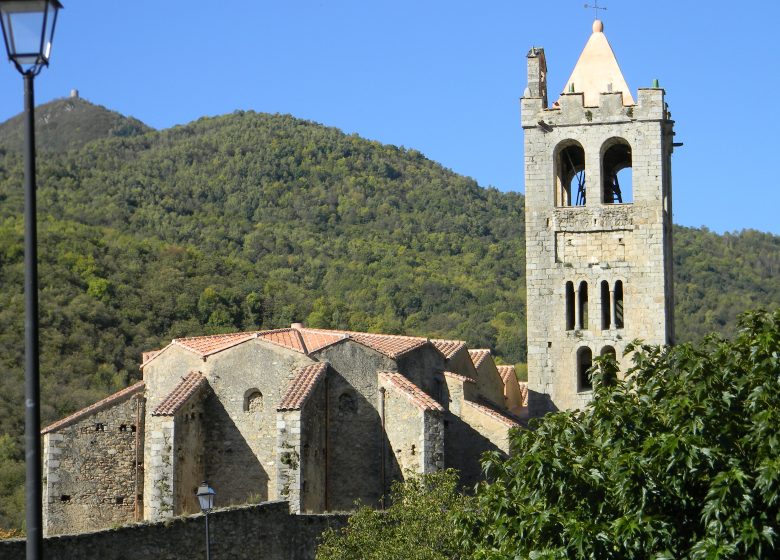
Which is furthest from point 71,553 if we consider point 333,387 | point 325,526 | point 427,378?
point 427,378

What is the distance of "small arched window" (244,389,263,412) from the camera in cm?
3084

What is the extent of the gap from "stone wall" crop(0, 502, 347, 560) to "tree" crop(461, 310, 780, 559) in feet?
26.5

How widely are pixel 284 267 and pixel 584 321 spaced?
38.3 metres

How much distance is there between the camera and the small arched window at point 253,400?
3084cm

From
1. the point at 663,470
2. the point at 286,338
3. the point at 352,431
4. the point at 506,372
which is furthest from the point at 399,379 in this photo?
the point at 663,470

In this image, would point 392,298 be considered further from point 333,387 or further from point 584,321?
point 333,387

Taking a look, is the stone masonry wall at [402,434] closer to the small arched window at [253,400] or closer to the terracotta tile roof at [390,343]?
the terracotta tile roof at [390,343]

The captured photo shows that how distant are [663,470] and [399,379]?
15.0 meters

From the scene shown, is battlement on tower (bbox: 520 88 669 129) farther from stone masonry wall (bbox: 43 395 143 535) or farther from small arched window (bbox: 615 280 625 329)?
stone masonry wall (bbox: 43 395 143 535)

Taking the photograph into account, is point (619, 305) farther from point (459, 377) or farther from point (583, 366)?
point (459, 377)

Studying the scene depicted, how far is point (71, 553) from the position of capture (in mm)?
23719

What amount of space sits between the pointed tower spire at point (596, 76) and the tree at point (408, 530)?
13014mm

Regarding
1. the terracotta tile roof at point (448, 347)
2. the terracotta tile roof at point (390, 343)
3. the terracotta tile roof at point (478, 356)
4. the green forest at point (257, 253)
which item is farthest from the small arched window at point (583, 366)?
the green forest at point (257, 253)

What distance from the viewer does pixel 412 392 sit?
99.4 ft
